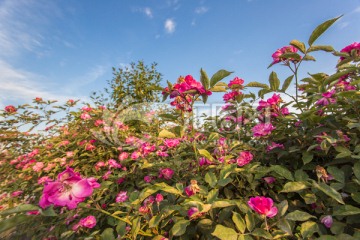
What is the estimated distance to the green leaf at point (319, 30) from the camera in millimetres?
1213

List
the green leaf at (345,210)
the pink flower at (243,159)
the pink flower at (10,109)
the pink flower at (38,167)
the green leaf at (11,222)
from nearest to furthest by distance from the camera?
the green leaf at (11,222), the green leaf at (345,210), the pink flower at (243,159), the pink flower at (38,167), the pink flower at (10,109)

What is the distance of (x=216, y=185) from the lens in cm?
119

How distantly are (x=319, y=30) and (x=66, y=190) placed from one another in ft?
4.92

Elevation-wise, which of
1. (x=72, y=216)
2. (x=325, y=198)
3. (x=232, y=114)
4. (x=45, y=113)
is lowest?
(x=72, y=216)

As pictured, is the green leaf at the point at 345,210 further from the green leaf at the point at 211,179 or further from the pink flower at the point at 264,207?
the green leaf at the point at 211,179

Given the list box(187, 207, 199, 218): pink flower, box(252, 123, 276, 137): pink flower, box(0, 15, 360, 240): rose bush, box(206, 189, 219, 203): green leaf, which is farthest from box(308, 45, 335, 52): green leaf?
box(187, 207, 199, 218): pink flower

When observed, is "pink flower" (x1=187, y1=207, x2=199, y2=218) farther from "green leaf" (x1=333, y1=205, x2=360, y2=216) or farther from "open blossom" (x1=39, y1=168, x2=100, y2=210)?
"green leaf" (x1=333, y1=205, x2=360, y2=216)

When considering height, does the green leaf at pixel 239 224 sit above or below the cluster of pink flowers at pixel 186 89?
below

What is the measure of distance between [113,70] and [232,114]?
6942 millimetres

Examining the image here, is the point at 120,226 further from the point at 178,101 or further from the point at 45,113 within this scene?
the point at 45,113

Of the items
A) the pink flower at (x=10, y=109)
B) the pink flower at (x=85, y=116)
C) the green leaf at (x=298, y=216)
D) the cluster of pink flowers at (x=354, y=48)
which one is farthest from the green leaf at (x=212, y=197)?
the pink flower at (x=10, y=109)

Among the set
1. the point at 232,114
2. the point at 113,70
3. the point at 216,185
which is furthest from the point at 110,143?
the point at 113,70

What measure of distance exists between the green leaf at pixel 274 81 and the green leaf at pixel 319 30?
0.27 metres

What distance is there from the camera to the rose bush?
955mm
